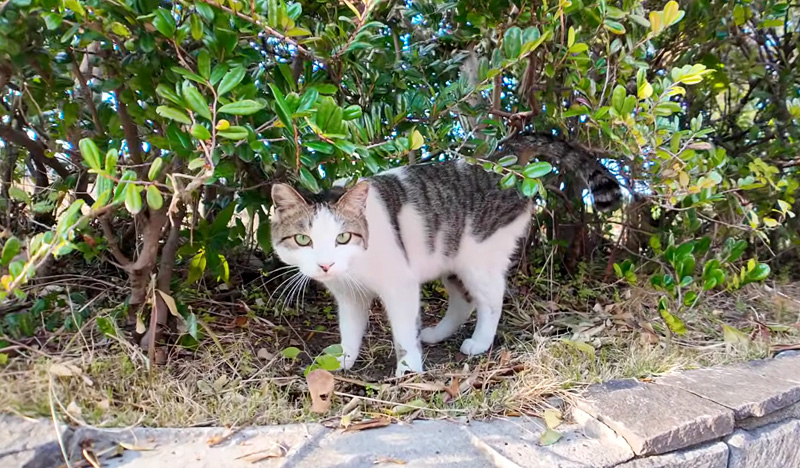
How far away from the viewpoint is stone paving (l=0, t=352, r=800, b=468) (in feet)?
4.31

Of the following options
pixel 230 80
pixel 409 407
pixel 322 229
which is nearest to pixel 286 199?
pixel 322 229

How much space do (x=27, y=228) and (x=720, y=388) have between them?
2.54 metres

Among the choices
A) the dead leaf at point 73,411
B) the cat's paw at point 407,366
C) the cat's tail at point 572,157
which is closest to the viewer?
the dead leaf at point 73,411

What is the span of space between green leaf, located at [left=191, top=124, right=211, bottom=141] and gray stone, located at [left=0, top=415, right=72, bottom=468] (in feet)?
2.57

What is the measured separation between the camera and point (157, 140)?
1527 mm

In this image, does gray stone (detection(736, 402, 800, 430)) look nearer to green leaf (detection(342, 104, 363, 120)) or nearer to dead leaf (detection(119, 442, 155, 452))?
green leaf (detection(342, 104, 363, 120))

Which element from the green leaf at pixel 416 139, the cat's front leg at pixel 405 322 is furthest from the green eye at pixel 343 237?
the green leaf at pixel 416 139

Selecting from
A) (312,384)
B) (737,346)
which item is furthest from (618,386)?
(312,384)

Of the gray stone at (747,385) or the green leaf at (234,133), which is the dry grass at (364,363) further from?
the green leaf at (234,133)

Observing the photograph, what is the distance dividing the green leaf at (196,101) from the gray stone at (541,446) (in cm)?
110

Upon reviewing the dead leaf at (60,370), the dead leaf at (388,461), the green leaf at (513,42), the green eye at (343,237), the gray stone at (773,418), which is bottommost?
the gray stone at (773,418)

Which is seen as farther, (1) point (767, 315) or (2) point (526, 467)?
(1) point (767, 315)

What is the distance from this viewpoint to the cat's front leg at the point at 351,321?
2.05 meters

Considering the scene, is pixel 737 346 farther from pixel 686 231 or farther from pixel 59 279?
pixel 59 279
